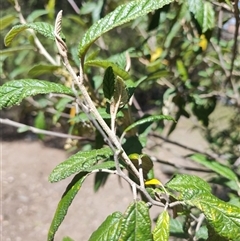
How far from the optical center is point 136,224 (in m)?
0.68

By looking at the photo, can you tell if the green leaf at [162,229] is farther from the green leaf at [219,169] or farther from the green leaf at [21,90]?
the green leaf at [219,169]

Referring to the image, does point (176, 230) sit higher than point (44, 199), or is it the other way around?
point (176, 230)

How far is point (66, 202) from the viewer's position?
Result: 29.8 inches

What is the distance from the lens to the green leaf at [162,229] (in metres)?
0.70

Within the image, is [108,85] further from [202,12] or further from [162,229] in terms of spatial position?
[202,12]

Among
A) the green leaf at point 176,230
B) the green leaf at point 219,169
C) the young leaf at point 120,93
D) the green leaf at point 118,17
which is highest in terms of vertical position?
the green leaf at point 118,17

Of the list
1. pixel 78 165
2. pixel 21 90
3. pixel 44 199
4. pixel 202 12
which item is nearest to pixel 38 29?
pixel 21 90

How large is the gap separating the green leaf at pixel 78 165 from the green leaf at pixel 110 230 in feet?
0.34

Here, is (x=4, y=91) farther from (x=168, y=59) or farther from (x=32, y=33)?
(x=168, y=59)

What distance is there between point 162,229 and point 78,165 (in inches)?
7.1

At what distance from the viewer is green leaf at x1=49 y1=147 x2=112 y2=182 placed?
0.78 m

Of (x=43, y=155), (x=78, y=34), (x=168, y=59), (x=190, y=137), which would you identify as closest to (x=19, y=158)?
(x=43, y=155)

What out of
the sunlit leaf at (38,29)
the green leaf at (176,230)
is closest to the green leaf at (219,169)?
the green leaf at (176,230)

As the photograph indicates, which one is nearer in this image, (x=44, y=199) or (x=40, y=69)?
(x=40, y=69)
